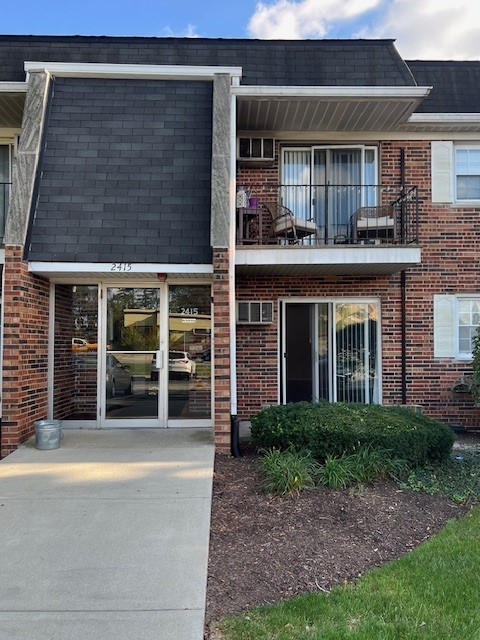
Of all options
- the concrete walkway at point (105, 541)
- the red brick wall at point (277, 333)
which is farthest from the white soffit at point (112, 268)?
the concrete walkway at point (105, 541)

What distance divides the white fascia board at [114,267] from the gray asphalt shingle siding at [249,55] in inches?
151

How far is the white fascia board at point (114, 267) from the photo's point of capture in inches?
260

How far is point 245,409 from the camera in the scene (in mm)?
8555

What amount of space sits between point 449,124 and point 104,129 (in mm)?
6004

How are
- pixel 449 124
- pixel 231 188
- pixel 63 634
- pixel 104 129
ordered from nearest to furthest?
pixel 63 634 < pixel 231 188 < pixel 104 129 < pixel 449 124

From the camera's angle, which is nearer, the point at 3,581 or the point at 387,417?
the point at 3,581

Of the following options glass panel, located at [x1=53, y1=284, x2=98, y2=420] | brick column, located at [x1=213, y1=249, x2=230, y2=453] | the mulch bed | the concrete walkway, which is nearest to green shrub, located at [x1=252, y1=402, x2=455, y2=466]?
brick column, located at [x1=213, y1=249, x2=230, y2=453]

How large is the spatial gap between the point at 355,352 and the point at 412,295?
58.1 inches

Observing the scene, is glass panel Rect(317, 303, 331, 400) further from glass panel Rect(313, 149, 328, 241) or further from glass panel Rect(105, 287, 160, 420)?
glass panel Rect(105, 287, 160, 420)

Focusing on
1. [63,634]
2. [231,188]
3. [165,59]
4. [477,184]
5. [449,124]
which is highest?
[165,59]

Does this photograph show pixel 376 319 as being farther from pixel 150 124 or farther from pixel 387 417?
pixel 150 124

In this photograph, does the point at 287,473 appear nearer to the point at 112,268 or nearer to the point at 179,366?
the point at 179,366

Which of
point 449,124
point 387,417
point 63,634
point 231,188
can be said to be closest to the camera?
point 63,634

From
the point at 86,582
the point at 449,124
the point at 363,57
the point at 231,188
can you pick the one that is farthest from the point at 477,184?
the point at 86,582
